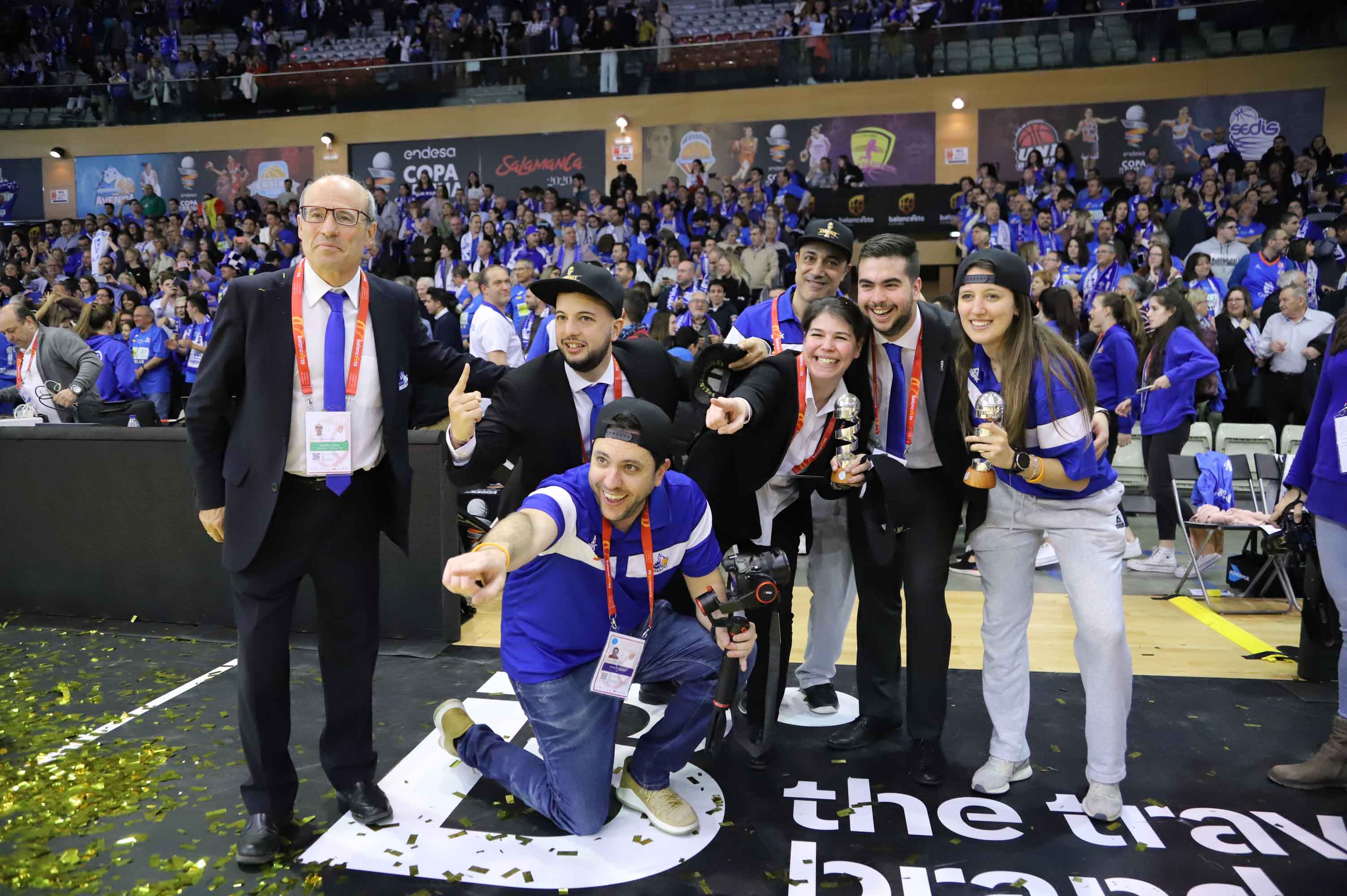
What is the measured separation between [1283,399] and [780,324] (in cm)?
733

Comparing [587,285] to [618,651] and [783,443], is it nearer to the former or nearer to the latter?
[783,443]

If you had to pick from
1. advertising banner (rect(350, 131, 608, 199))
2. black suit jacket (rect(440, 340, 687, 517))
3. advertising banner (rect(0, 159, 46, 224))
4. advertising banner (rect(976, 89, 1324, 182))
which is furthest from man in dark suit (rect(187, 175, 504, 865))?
advertising banner (rect(0, 159, 46, 224))

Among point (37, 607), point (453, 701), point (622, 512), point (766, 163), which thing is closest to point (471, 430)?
point (622, 512)

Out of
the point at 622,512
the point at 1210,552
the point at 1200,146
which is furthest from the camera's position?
the point at 1200,146

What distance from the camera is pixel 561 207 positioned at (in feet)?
50.1

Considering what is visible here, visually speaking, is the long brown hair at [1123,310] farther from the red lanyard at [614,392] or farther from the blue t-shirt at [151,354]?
the blue t-shirt at [151,354]

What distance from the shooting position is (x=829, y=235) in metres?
3.60

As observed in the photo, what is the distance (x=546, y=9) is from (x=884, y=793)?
19649 mm

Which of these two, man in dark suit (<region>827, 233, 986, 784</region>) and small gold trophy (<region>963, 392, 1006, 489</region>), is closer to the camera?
small gold trophy (<region>963, 392, 1006, 489</region>)

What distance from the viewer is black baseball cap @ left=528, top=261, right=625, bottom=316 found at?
3.04 m

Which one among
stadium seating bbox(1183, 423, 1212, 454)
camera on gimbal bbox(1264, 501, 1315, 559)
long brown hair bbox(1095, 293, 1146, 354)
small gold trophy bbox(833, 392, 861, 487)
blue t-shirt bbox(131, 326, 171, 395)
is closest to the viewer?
small gold trophy bbox(833, 392, 861, 487)

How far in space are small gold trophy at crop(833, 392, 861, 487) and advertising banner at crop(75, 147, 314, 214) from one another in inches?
734

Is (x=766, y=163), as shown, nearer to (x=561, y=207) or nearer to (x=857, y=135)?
(x=857, y=135)

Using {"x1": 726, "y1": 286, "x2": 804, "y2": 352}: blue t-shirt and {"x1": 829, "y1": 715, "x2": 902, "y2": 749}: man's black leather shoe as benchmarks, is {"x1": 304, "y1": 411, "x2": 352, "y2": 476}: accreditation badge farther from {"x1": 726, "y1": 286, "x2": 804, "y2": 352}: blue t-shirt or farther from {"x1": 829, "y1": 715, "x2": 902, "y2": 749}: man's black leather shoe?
{"x1": 829, "y1": 715, "x2": 902, "y2": 749}: man's black leather shoe
